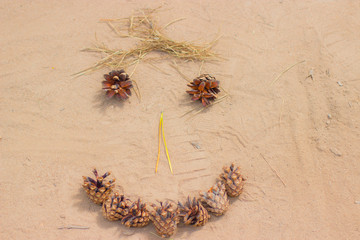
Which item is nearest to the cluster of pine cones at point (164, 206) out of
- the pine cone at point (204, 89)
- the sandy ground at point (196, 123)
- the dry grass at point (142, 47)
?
the sandy ground at point (196, 123)

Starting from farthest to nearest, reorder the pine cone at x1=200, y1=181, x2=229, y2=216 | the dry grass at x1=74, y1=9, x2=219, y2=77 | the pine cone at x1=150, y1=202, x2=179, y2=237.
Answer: the dry grass at x1=74, y1=9, x2=219, y2=77 → the pine cone at x1=200, y1=181, x2=229, y2=216 → the pine cone at x1=150, y1=202, x2=179, y2=237

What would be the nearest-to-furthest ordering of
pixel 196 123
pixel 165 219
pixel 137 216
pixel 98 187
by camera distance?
pixel 165 219 < pixel 137 216 < pixel 98 187 < pixel 196 123

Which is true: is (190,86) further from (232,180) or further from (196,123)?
(232,180)

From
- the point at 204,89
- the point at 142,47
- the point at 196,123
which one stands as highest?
the point at 142,47

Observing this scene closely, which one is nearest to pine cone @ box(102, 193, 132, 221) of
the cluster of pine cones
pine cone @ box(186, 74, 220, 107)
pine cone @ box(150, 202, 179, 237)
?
the cluster of pine cones

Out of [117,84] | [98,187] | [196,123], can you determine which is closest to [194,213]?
[98,187]

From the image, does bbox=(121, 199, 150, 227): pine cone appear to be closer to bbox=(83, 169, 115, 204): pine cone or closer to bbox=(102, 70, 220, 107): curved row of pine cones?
bbox=(83, 169, 115, 204): pine cone
